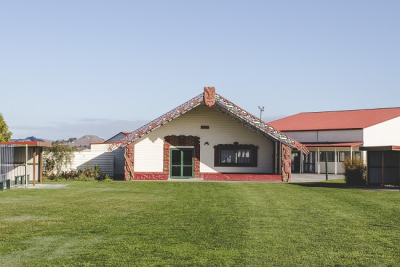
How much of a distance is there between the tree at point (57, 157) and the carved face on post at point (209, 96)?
938 centimetres

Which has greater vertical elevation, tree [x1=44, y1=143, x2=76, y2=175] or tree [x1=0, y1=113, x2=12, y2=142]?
tree [x1=0, y1=113, x2=12, y2=142]

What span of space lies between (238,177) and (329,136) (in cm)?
1519

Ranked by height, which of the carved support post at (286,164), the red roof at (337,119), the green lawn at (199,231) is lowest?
the green lawn at (199,231)

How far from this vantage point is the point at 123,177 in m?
34.3

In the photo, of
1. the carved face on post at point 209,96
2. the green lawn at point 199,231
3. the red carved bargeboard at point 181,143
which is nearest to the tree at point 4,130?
the red carved bargeboard at point 181,143

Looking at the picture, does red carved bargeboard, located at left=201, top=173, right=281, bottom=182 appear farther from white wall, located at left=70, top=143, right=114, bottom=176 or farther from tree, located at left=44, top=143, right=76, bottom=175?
tree, located at left=44, top=143, right=76, bottom=175

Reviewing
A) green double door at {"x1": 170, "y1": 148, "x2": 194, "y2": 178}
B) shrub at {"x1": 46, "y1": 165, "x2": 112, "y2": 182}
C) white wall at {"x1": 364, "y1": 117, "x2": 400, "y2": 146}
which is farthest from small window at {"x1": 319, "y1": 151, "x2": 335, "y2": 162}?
shrub at {"x1": 46, "y1": 165, "x2": 112, "y2": 182}

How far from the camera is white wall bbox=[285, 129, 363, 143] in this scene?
4309 cm

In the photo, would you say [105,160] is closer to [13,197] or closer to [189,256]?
[13,197]

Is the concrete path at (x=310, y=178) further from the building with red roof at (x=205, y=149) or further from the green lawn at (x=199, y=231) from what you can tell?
the green lawn at (x=199, y=231)

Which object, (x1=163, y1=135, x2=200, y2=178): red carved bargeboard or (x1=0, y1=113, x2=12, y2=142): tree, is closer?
(x1=163, y1=135, x2=200, y2=178): red carved bargeboard

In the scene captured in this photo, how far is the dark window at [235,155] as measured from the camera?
112 feet

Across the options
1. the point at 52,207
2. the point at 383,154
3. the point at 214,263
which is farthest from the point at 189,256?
the point at 383,154

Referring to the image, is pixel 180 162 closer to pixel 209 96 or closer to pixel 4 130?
pixel 209 96
